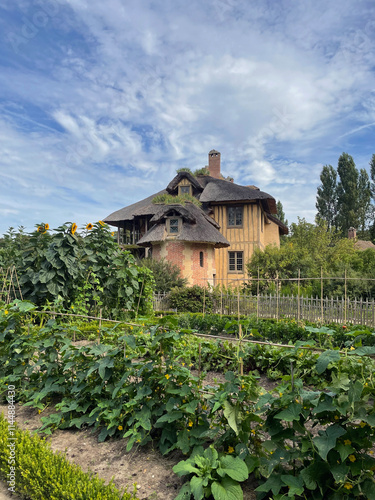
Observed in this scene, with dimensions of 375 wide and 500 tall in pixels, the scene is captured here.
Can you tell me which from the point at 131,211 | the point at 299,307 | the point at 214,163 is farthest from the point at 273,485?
the point at 214,163

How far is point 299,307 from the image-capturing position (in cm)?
1020

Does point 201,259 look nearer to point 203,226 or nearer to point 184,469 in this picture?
point 203,226

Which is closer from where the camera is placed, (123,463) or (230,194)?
(123,463)

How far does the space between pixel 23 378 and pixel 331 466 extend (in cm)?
372

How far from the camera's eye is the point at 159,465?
2855 millimetres

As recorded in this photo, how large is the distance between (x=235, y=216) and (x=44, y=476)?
67.0 feet

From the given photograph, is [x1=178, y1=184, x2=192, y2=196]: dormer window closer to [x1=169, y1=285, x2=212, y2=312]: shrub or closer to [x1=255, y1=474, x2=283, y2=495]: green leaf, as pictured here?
[x1=169, y1=285, x2=212, y2=312]: shrub

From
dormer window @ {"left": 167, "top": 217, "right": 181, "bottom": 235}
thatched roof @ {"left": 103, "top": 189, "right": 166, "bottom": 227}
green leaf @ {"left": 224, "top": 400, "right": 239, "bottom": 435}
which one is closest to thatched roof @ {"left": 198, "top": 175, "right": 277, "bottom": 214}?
dormer window @ {"left": 167, "top": 217, "right": 181, "bottom": 235}

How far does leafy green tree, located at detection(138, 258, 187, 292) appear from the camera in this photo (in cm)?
1658

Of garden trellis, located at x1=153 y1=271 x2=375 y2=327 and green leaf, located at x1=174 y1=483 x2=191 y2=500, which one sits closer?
green leaf, located at x1=174 y1=483 x2=191 y2=500

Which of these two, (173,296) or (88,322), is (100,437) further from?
(173,296)

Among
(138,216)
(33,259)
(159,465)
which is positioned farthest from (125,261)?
(138,216)

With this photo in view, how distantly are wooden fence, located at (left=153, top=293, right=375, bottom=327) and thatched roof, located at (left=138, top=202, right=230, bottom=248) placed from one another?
4.95 meters

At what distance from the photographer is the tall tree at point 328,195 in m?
39.0
